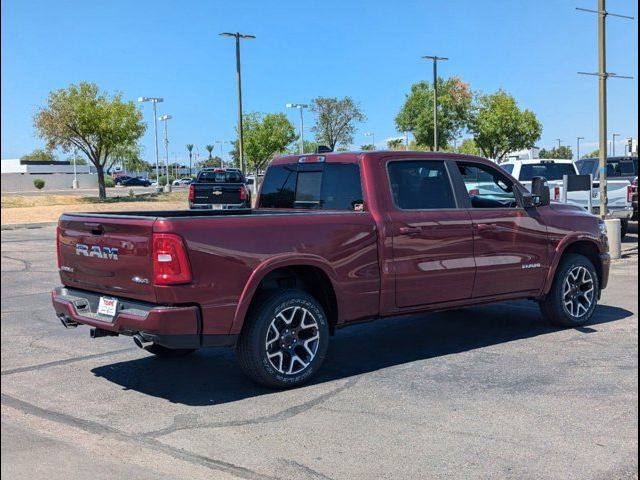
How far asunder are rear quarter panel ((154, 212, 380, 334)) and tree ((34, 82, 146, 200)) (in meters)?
37.6

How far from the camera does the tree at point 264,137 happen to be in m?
57.7

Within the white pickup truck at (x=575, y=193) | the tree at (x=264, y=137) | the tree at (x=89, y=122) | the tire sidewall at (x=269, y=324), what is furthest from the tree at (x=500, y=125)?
the tire sidewall at (x=269, y=324)

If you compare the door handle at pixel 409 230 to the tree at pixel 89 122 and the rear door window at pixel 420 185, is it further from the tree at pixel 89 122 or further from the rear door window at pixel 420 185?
the tree at pixel 89 122

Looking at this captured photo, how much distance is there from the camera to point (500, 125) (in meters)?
56.4

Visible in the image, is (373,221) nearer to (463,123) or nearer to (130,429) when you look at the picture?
(130,429)

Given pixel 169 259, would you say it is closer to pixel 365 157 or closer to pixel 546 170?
pixel 365 157

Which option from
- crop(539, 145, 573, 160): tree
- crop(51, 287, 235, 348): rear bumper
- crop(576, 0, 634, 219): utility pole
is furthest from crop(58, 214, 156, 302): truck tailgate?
crop(539, 145, 573, 160): tree

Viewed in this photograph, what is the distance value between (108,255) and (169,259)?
2.22 ft

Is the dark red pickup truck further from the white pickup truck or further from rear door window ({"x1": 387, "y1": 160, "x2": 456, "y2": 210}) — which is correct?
the white pickup truck

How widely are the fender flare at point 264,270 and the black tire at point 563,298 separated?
3.08 m

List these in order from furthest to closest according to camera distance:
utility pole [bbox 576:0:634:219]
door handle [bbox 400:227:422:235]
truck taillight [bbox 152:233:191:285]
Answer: utility pole [bbox 576:0:634:219] < door handle [bbox 400:227:422:235] < truck taillight [bbox 152:233:191:285]

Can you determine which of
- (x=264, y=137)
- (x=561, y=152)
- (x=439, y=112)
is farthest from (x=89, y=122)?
(x=561, y=152)

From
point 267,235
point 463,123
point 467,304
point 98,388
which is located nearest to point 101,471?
point 98,388

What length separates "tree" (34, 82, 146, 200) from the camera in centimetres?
4012
